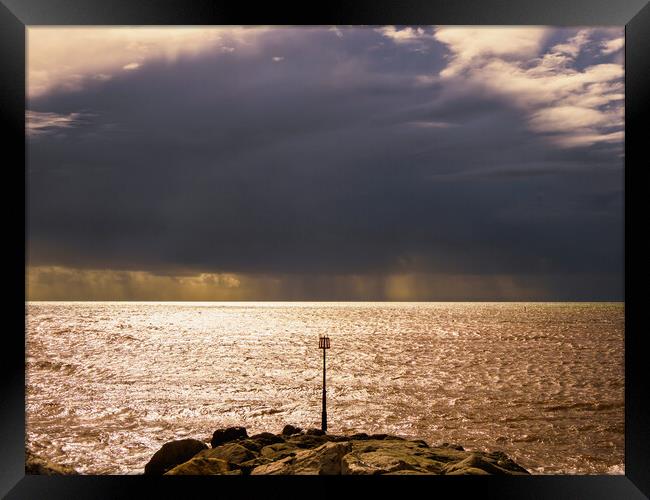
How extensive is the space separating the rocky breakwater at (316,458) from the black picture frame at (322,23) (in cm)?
96

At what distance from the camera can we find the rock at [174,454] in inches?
281

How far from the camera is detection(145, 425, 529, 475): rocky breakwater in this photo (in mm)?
4586

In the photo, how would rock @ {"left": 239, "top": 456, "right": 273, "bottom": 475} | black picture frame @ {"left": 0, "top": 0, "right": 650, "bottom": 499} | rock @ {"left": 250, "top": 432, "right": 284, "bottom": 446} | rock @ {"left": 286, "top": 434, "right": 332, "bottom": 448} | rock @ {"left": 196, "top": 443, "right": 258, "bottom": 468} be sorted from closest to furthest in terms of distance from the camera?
black picture frame @ {"left": 0, "top": 0, "right": 650, "bottom": 499}
rock @ {"left": 239, "top": 456, "right": 273, "bottom": 475}
rock @ {"left": 196, "top": 443, "right": 258, "bottom": 468}
rock @ {"left": 286, "top": 434, "right": 332, "bottom": 448}
rock @ {"left": 250, "top": 432, "right": 284, "bottom": 446}

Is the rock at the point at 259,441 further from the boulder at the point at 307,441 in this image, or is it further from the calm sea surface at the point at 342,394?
the calm sea surface at the point at 342,394

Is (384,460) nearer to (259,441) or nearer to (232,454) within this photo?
(232,454)

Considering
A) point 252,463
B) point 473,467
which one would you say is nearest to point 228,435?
point 252,463

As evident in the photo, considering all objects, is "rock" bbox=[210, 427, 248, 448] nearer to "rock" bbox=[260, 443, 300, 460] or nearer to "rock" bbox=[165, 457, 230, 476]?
"rock" bbox=[260, 443, 300, 460]

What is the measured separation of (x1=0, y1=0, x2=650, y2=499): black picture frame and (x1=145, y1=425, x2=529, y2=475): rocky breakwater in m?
0.96

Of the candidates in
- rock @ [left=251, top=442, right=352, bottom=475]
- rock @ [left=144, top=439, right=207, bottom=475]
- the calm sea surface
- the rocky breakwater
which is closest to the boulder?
the rocky breakwater

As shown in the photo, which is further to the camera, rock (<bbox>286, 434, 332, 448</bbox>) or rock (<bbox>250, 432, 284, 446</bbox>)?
rock (<bbox>250, 432, 284, 446</bbox>)

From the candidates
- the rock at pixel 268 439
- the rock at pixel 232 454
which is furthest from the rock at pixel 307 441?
the rock at pixel 232 454

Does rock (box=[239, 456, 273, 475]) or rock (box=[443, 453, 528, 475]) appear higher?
rock (box=[443, 453, 528, 475])

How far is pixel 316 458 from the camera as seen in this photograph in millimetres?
4586

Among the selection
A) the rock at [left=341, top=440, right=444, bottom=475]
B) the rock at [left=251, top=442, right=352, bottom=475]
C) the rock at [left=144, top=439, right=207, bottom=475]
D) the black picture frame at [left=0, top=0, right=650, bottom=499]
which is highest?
the black picture frame at [left=0, top=0, right=650, bottom=499]
